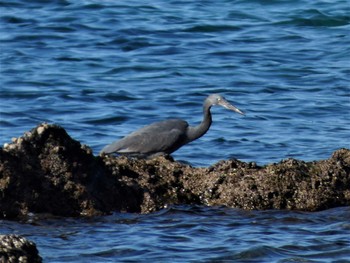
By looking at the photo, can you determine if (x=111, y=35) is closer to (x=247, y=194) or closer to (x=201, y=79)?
(x=201, y=79)

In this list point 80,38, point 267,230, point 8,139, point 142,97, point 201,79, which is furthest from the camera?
point 80,38

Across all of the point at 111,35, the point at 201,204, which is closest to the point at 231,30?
the point at 111,35

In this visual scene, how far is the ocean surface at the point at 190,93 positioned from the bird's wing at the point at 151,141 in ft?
1.09

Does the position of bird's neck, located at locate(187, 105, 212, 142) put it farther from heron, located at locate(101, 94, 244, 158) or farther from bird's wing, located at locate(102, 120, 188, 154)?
bird's wing, located at locate(102, 120, 188, 154)

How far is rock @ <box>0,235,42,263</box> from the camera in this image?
473cm

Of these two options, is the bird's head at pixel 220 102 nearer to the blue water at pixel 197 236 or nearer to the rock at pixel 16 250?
the blue water at pixel 197 236

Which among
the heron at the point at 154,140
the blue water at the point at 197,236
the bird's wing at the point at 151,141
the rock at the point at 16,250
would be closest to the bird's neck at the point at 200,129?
the heron at the point at 154,140

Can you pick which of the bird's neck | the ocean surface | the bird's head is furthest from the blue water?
the bird's head

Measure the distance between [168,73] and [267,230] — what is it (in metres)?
7.95

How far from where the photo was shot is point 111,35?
16.8 meters

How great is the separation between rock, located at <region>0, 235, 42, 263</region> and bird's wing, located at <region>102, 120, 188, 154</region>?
4630 mm

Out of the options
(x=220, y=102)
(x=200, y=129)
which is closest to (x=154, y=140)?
(x=200, y=129)

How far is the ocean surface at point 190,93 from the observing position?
6.64m

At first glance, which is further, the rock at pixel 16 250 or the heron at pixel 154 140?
the heron at pixel 154 140
